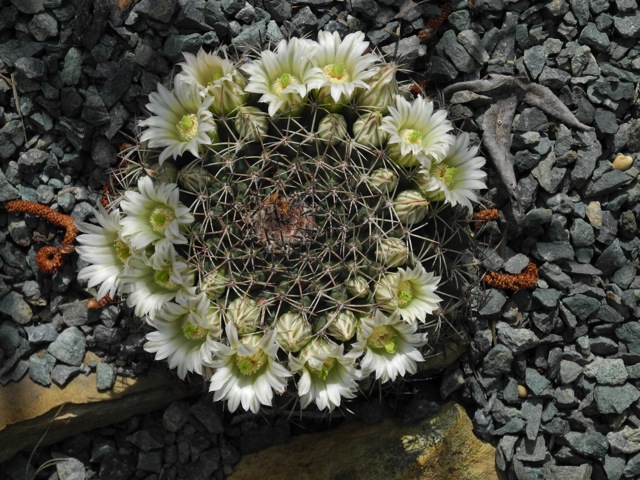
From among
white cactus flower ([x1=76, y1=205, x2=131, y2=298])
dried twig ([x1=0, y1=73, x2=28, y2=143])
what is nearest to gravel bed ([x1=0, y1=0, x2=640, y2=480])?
dried twig ([x1=0, y1=73, x2=28, y2=143])

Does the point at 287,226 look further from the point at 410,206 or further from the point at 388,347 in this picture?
the point at 388,347

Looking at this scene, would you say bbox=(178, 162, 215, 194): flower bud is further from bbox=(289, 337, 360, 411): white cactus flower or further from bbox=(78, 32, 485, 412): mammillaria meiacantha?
bbox=(289, 337, 360, 411): white cactus flower

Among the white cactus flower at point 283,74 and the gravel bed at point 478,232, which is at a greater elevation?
the white cactus flower at point 283,74

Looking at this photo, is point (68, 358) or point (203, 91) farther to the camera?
point (68, 358)

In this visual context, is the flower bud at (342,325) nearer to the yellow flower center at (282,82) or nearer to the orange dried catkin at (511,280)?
the yellow flower center at (282,82)

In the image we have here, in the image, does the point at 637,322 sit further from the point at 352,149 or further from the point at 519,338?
the point at 352,149

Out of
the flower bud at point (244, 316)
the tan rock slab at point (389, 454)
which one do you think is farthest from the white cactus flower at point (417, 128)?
the tan rock slab at point (389, 454)

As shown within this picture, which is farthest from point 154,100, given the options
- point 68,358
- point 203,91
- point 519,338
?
point 519,338
